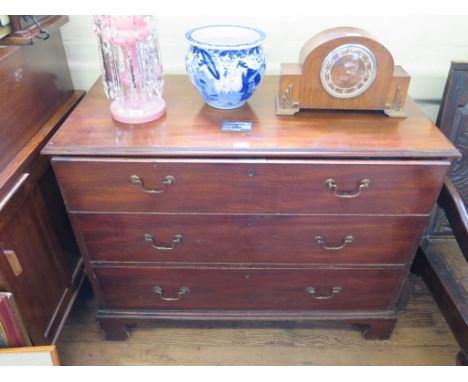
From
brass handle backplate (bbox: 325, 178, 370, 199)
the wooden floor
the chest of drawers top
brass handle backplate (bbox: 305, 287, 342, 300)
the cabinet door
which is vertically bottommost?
the wooden floor

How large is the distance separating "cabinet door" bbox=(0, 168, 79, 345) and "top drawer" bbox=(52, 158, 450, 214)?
0.45ft

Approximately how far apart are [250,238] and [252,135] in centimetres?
28

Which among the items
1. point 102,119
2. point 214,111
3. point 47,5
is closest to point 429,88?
point 214,111

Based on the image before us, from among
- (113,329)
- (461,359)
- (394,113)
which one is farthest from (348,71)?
(113,329)

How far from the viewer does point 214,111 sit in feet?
3.60

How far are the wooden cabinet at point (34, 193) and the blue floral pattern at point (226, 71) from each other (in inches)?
17.2

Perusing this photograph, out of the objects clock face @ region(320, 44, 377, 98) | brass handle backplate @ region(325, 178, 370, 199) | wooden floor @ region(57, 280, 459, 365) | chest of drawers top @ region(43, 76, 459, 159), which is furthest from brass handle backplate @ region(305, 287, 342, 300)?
clock face @ region(320, 44, 377, 98)

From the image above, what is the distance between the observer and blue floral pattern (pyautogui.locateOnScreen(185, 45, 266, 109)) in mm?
992

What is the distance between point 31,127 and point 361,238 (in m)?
0.94

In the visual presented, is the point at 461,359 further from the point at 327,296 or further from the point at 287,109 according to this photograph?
the point at 287,109

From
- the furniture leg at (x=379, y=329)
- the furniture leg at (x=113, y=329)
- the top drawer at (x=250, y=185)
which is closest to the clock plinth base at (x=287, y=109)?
the top drawer at (x=250, y=185)

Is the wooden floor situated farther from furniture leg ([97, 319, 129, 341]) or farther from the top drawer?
the top drawer

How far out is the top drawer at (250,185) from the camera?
0.94 metres

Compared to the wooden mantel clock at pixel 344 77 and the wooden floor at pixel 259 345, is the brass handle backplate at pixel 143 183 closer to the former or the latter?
the wooden mantel clock at pixel 344 77
